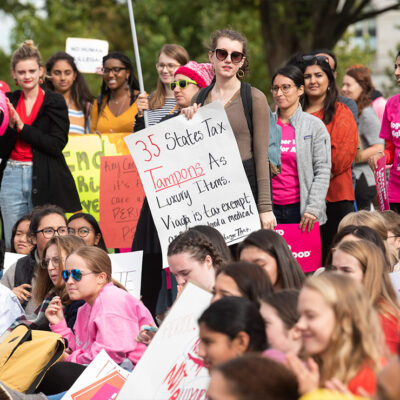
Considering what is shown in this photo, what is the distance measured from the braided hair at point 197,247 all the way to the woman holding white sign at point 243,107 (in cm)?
63

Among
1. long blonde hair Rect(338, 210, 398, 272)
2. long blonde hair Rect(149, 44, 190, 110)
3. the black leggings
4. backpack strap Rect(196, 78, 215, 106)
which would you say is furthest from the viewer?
long blonde hair Rect(149, 44, 190, 110)

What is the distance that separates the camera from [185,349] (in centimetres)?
415

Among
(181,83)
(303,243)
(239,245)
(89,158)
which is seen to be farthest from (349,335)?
(89,158)

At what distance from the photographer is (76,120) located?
8742 millimetres

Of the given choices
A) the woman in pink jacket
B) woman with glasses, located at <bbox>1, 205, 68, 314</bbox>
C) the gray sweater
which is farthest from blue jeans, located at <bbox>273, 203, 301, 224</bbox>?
woman with glasses, located at <bbox>1, 205, 68, 314</bbox>

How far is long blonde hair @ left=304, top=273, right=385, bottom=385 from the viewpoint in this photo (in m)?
3.16

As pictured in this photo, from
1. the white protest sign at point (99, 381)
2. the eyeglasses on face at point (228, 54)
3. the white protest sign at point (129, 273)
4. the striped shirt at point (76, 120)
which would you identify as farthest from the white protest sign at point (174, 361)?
the striped shirt at point (76, 120)

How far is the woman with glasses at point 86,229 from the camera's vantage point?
698 centimetres

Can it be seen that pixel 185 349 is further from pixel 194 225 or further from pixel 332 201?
pixel 332 201

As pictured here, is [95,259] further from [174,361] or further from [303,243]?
[303,243]

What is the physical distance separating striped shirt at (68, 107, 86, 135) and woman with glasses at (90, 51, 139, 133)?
205 millimetres

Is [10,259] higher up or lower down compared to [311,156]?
lower down

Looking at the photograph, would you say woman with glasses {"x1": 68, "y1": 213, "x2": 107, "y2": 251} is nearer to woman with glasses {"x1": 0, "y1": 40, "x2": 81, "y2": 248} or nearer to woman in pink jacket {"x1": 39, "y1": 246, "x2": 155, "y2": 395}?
woman with glasses {"x1": 0, "y1": 40, "x2": 81, "y2": 248}

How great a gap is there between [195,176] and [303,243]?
936 millimetres
